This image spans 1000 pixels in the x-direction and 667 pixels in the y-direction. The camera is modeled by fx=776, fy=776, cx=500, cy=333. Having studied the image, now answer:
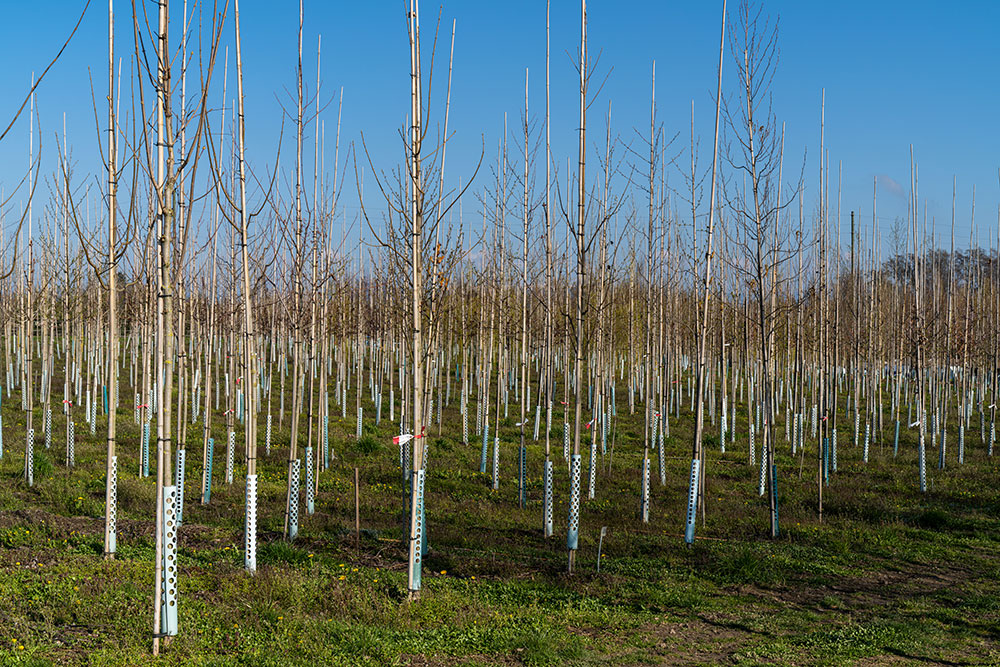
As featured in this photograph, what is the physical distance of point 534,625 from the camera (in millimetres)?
6402

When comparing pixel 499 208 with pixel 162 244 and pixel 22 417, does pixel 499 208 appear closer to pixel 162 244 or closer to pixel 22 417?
pixel 162 244

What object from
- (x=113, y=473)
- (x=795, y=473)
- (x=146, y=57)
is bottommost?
(x=795, y=473)

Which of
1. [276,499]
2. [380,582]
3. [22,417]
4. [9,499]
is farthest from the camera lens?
[22,417]

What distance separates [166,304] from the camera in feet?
16.3

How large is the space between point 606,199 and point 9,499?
31.6 feet

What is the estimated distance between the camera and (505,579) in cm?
771

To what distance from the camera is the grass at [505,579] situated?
5871 mm

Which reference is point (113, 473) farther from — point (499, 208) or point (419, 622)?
point (499, 208)

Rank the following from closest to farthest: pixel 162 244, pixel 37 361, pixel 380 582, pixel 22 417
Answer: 1. pixel 162 244
2. pixel 380 582
3. pixel 22 417
4. pixel 37 361

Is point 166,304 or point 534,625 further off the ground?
point 166,304

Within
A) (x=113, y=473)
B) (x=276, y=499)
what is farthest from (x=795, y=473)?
(x=113, y=473)

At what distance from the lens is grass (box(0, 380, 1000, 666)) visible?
19.3 ft

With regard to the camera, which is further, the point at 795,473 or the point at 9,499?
the point at 795,473

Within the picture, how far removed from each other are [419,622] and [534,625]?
95 centimetres
